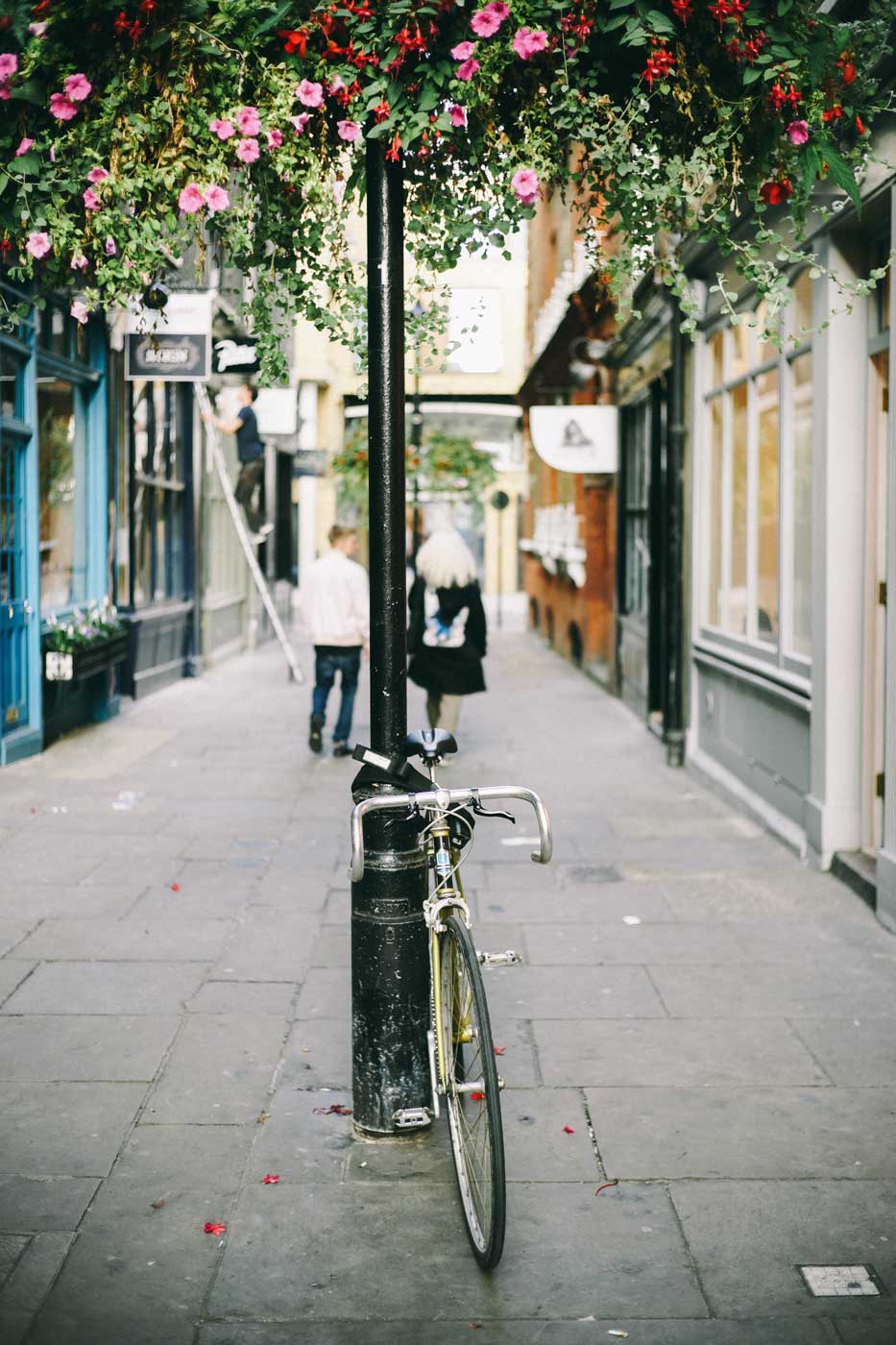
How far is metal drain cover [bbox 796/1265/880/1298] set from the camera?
11.6 feet

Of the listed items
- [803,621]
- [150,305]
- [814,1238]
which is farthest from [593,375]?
[814,1238]

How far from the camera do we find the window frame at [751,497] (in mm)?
9016

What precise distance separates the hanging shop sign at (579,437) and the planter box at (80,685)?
4.69 meters

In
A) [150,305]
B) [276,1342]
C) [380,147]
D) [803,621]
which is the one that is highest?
[380,147]

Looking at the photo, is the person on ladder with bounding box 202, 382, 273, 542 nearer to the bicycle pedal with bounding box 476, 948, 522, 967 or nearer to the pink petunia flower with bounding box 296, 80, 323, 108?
the pink petunia flower with bounding box 296, 80, 323, 108

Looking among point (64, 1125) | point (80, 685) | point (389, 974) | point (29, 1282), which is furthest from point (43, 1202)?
point (80, 685)

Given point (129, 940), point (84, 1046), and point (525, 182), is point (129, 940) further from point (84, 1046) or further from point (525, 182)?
point (525, 182)

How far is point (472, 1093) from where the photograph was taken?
152 inches

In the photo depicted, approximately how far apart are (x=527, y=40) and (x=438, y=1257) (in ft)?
9.82

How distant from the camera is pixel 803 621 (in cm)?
874

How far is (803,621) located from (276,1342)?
6171 mm

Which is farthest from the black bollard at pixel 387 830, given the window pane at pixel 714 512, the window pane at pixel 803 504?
the window pane at pixel 714 512

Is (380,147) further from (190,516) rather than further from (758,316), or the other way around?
(190,516)

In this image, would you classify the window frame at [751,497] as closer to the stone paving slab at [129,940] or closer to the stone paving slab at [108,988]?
the stone paving slab at [129,940]
